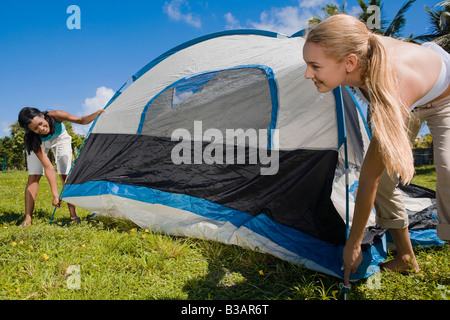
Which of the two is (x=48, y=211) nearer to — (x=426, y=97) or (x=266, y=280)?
(x=266, y=280)

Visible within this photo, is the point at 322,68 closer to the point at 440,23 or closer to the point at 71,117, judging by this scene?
the point at 71,117

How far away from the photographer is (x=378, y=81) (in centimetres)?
118

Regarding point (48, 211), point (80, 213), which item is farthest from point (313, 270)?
point (48, 211)

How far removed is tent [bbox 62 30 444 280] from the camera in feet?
6.40

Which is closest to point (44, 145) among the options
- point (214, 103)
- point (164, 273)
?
point (214, 103)

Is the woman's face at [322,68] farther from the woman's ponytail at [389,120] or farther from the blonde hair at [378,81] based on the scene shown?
the woman's ponytail at [389,120]

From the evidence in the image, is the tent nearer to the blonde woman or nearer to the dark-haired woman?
the dark-haired woman

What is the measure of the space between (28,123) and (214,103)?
1.81 m

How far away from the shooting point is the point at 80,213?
355 centimetres

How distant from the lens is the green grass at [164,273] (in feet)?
5.50

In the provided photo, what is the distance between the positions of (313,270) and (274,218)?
419 mm

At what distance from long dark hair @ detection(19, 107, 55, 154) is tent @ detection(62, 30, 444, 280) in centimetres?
41

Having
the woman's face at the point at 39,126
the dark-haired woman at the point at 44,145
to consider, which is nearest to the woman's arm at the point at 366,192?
the dark-haired woman at the point at 44,145

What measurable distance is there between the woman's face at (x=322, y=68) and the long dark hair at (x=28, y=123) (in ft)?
8.86
